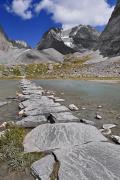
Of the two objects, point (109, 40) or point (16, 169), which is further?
point (109, 40)

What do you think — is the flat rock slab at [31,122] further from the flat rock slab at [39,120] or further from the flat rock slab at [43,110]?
the flat rock slab at [43,110]

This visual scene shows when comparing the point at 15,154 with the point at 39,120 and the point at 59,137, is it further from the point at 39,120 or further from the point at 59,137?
the point at 39,120

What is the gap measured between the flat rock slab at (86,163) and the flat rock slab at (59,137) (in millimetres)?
581

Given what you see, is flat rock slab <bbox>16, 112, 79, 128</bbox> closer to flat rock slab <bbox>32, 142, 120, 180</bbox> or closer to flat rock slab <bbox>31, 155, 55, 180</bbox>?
flat rock slab <bbox>32, 142, 120, 180</bbox>

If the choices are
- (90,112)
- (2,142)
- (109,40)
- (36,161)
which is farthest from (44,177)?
(109,40)

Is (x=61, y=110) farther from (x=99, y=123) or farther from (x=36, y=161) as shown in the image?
(x=36, y=161)

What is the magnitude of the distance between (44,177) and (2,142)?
2.22 m

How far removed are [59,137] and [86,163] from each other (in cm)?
201

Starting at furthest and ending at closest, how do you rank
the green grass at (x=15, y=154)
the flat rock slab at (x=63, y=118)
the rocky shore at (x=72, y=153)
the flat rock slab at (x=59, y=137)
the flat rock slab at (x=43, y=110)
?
the flat rock slab at (x=43, y=110) → the flat rock slab at (x=63, y=118) → the flat rock slab at (x=59, y=137) → the green grass at (x=15, y=154) → the rocky shore at (x=72, y=153)

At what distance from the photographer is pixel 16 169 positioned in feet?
22.6

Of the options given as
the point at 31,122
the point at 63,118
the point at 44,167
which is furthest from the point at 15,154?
the point at 63,118

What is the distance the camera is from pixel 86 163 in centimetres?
647

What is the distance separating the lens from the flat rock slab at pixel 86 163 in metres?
5.97

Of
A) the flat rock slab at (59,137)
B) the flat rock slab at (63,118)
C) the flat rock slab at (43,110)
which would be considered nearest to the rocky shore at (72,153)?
the flat rock slab at (59,137)
